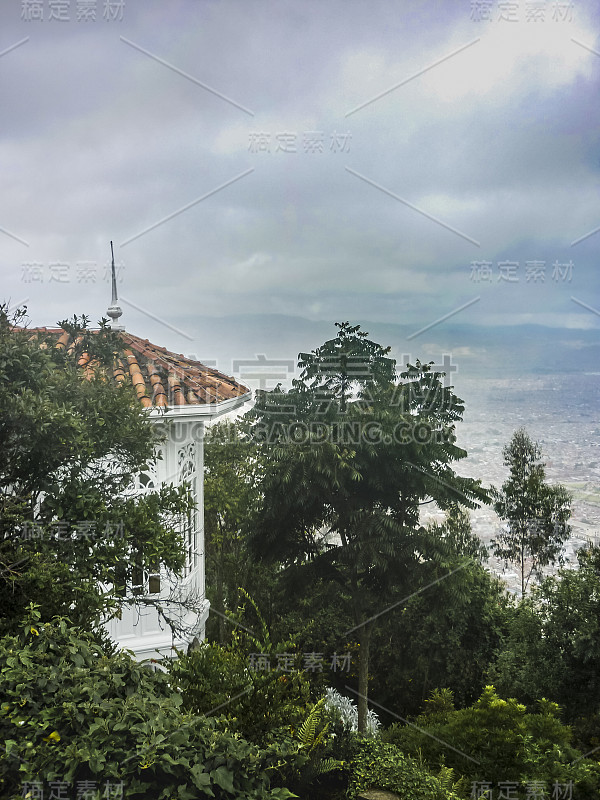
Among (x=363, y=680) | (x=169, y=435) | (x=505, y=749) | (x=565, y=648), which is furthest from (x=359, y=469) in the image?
(x=505, y=749)

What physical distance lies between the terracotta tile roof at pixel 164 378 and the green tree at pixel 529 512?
9182 millimetres

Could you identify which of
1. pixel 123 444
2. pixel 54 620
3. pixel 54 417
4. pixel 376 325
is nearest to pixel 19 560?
pixel 54 620

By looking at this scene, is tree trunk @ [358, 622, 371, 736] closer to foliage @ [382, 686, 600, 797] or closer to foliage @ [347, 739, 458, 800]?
foliage @ [382, 686, 600, 797]

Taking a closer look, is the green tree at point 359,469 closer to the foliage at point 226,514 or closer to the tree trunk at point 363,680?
the tree trunk at point 363,680

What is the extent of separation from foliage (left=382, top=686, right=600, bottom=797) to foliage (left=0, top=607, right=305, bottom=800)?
3.52 metres

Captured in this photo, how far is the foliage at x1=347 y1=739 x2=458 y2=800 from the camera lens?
15.5ft

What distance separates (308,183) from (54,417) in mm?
13836

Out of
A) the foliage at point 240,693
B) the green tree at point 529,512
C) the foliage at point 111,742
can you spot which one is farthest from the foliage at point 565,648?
the foliage at point 111,742

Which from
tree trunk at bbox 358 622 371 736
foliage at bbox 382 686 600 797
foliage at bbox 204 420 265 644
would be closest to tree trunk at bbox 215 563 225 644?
foliage at bbox 204 420 265 644

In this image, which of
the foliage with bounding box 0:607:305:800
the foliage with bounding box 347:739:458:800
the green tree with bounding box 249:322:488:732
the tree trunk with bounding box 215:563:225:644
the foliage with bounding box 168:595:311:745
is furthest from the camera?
the tree trunk with bounding box 215:563:225:644

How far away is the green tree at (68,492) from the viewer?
15.4 ft

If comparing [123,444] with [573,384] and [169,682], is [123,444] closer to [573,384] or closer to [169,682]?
[169,682]

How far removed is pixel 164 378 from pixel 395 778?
17.2ft

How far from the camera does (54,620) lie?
434cm
